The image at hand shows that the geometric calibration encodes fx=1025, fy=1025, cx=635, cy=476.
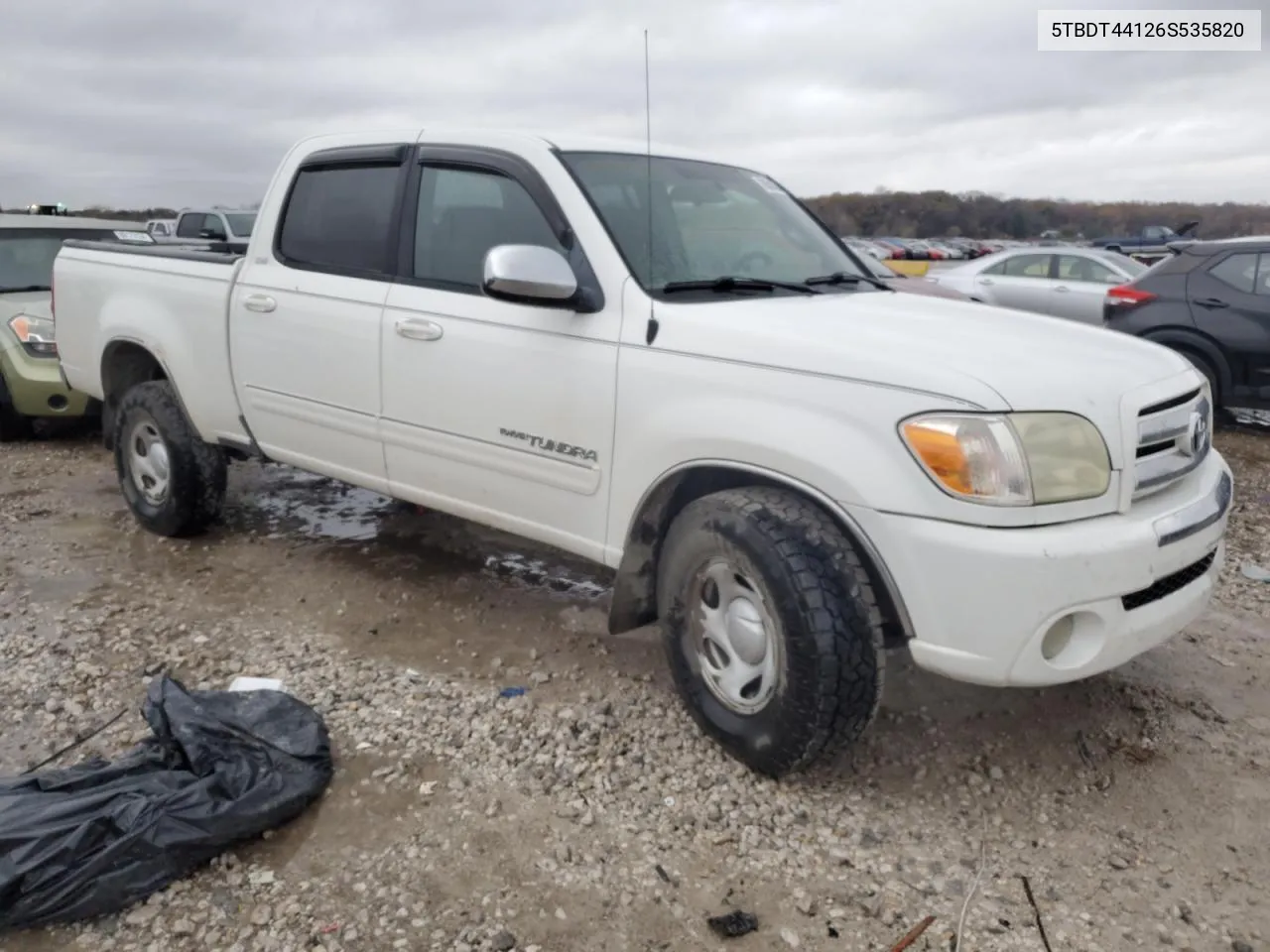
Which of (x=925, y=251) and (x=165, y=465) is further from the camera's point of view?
(x=925, y=251)

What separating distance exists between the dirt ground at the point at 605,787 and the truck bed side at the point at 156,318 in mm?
896

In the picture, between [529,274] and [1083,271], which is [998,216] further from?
[529,274]

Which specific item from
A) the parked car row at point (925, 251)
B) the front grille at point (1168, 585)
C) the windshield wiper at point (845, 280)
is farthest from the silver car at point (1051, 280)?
the parked car row at point (925, 251)

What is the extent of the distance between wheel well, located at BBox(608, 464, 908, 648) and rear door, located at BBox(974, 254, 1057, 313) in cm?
916

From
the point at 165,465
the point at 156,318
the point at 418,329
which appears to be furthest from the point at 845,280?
the point at 165,465

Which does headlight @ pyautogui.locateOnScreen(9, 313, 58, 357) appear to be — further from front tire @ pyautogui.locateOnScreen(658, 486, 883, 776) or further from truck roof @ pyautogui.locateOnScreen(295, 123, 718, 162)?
front tire @ pyautogui.locateOnScreen(658, 486, 883, 776)

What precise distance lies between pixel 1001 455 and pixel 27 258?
8.12 meters

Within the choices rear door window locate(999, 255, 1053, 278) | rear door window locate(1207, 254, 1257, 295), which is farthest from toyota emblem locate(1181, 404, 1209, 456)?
rear door window locate(999, 255, 1053, 278)

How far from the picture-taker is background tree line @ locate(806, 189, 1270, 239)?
210ft

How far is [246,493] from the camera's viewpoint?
20.7ft

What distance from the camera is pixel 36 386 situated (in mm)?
7363

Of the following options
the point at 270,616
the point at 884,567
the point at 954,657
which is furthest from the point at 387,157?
the point at 954,657

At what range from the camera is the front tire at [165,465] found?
497 centimetres

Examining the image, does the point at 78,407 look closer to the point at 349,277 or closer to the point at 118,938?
the point at 349,277
